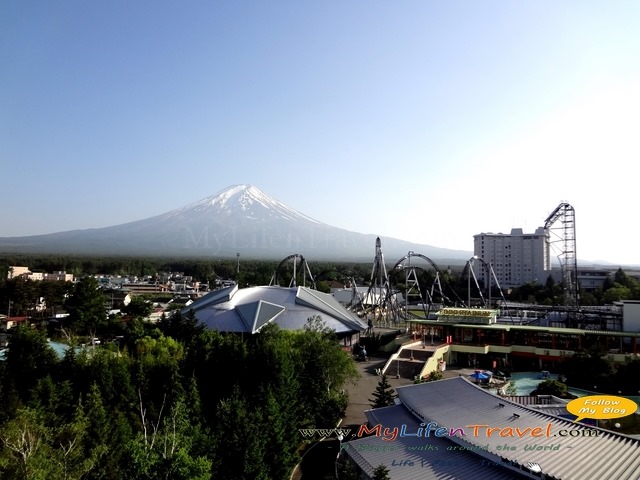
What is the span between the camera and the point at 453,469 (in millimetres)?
9805

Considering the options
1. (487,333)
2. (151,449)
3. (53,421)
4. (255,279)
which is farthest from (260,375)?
(255,279)

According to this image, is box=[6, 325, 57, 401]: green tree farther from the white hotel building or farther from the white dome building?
the white hotel building

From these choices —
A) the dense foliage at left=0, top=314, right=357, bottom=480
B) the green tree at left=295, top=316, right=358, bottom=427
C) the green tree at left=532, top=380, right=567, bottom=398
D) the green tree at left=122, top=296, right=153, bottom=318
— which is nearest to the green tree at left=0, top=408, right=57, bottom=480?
the dense foliage at left=0, top=314, right=357, bottom=480

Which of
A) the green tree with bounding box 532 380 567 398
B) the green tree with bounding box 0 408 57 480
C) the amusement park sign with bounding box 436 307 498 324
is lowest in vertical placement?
the green tree with bounding box 532 380 567 398

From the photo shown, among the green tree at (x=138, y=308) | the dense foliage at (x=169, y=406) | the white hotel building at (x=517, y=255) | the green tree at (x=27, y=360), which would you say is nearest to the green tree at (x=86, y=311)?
the green tree at (x=138, y=308)

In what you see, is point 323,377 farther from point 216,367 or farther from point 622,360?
point 622,360

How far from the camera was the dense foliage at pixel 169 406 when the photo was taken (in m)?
9.60

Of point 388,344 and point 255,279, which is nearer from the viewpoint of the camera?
point 388,344

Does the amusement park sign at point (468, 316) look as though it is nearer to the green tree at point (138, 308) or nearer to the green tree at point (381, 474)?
the green tree at point (381, 474)

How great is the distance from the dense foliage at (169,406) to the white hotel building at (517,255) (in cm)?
7790

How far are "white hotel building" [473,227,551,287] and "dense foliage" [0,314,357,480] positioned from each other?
77.9 m

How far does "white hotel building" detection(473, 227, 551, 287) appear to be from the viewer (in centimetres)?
8994

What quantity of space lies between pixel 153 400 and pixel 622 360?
Result: 24.4 metres

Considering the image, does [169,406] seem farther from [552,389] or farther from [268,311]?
[552,389]
